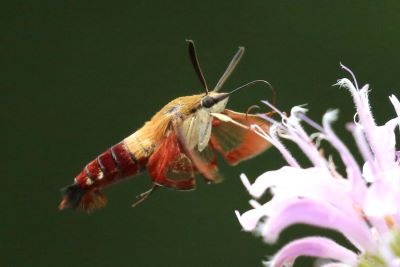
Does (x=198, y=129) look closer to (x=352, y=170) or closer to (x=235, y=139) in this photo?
(x=235, y=139)

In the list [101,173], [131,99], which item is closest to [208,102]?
[101,173]

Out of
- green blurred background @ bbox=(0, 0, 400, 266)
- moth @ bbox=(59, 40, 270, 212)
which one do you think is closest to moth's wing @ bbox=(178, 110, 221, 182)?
moth @ bbox=(59, 40, 270, 212)

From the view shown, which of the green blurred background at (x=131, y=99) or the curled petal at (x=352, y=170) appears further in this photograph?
the green blurred background at (x=131, y=99)

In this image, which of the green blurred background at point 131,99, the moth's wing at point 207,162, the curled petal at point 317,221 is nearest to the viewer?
the curled petal at point 317,221

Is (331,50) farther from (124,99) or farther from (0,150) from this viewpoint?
(0,150)

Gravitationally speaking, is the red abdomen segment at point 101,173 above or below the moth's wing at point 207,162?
above

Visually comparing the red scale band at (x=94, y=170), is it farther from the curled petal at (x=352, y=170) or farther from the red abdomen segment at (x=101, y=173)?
the curled petal at (x=352, y=170)

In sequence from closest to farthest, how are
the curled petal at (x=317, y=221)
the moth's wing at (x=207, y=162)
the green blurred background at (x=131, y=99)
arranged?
the curled petal at (x=317, y=221)
the moth's wing at (x=207, y=162)
the green blurred background at (x=131, y=99)

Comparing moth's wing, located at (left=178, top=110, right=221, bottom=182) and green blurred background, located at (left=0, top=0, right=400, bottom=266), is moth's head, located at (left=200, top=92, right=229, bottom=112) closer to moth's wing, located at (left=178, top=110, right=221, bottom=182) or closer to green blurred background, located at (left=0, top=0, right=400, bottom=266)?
moth's wing, located at (left=178, top=110, right=221, bottom=182)

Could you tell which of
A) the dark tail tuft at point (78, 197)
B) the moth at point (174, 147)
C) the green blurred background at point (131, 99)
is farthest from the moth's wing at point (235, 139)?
the green blurred background at point (131, 99)
